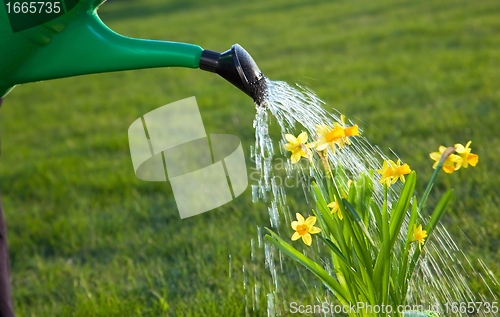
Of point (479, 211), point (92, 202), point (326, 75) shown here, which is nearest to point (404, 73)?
point (326, 75)

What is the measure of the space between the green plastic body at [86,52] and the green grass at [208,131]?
39.2 inches

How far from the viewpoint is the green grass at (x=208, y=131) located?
2.09m

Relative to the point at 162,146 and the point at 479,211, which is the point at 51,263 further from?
the point at 479,211

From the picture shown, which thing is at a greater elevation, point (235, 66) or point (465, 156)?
point (235, 66)

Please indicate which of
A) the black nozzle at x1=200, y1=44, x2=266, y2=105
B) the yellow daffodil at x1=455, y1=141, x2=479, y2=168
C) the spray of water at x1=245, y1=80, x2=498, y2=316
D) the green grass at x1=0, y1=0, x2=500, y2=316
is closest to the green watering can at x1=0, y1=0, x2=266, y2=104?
the black nozzle at x1=200, y1=44, x2=266, y2=105

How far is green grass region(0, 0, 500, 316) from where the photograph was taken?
6.85 feet

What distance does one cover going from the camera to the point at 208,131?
12.8ft

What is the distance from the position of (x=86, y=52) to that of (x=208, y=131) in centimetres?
276

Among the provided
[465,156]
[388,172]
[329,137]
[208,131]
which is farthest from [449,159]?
[208,131]

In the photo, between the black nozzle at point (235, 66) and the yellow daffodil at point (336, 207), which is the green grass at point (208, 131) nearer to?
the yellow daffodil at point (336, 207)

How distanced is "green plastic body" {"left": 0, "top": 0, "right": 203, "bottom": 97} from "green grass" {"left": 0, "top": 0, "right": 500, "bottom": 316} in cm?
99

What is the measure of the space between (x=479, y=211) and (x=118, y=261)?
1.83 m

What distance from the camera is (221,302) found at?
5.88ft

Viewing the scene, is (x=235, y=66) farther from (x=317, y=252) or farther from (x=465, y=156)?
(x=317, y=252)
